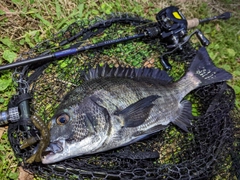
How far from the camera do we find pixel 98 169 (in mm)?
2963

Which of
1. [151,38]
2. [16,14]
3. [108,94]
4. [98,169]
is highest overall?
[16,14]

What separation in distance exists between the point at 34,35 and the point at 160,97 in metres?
1.58

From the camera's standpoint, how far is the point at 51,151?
8.60 ft

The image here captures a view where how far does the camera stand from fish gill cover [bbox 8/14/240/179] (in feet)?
9.70

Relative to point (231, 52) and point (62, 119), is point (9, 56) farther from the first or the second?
point (231, 52)

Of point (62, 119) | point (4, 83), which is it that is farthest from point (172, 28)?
point (4, 83)

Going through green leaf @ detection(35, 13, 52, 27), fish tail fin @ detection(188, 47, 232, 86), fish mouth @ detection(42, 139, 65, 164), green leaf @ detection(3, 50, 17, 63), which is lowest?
fish mouth @ detection(42, 139, 65, 164)

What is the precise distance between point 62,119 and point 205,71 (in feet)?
5.92

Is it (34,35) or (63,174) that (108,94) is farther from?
(34,35)

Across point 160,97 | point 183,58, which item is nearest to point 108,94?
point 160,97

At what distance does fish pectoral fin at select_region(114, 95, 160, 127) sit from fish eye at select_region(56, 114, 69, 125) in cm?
45

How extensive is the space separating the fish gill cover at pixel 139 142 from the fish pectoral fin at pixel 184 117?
0.32 ft

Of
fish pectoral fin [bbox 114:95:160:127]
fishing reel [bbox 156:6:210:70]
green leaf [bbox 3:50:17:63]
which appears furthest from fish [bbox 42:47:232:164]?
green leaf [bbox 3:50:17:63]

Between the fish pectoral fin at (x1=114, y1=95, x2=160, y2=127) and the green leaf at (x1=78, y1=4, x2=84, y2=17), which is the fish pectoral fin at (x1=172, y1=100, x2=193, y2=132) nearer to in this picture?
the fish pectoral fin at (x1=114, y1=95, x2=160, y2=127)
